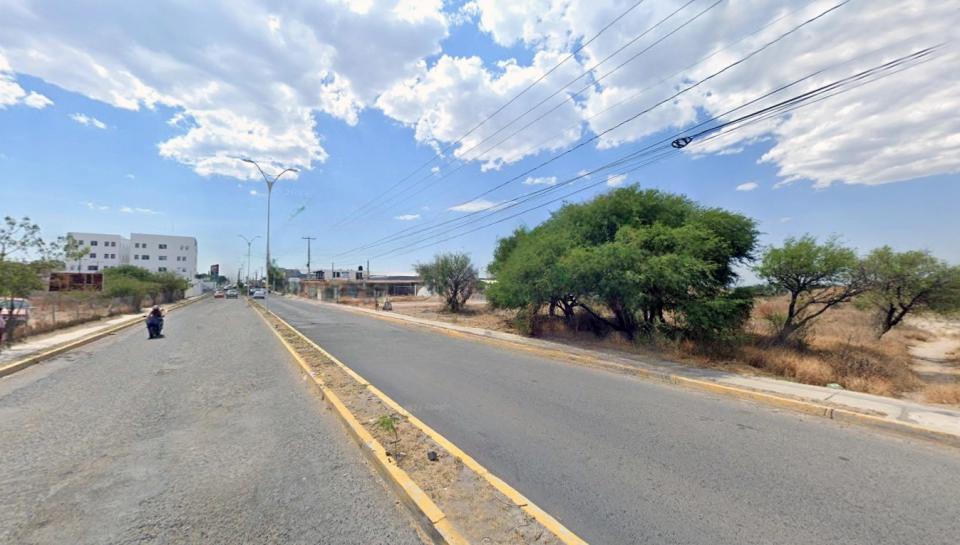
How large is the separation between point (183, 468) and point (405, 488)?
2552 millimetres

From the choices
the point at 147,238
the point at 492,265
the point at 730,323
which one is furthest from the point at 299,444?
the point at 147,238

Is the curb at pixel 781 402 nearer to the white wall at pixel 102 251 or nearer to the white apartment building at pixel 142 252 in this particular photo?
the white apartment building at pixel 142 252

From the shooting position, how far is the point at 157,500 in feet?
12.0

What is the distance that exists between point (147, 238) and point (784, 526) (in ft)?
389

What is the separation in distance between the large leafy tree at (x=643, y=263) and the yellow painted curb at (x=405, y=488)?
936 centimetres

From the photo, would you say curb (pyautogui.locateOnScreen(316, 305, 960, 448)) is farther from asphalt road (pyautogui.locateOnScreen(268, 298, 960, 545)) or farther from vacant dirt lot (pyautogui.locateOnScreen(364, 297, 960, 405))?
vacant dirt lot (pyautogui.locateOnScreen(364, 297, 960, 405))

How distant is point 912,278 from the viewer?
42.7 ft

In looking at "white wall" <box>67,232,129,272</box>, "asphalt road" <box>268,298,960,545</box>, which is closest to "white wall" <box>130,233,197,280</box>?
"white wall" <box>67,232,129,272</box>

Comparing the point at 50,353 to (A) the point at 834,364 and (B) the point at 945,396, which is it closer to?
(B) the point at 945,396

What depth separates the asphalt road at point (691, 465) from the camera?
3348 mm

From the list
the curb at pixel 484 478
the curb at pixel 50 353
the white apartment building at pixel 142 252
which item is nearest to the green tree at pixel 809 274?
the curb at pixel 484 478

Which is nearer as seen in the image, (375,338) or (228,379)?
(228,379)

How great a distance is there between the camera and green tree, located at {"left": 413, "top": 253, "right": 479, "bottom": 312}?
36.6m

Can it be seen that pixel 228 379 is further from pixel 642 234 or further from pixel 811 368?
pixel 811 368
